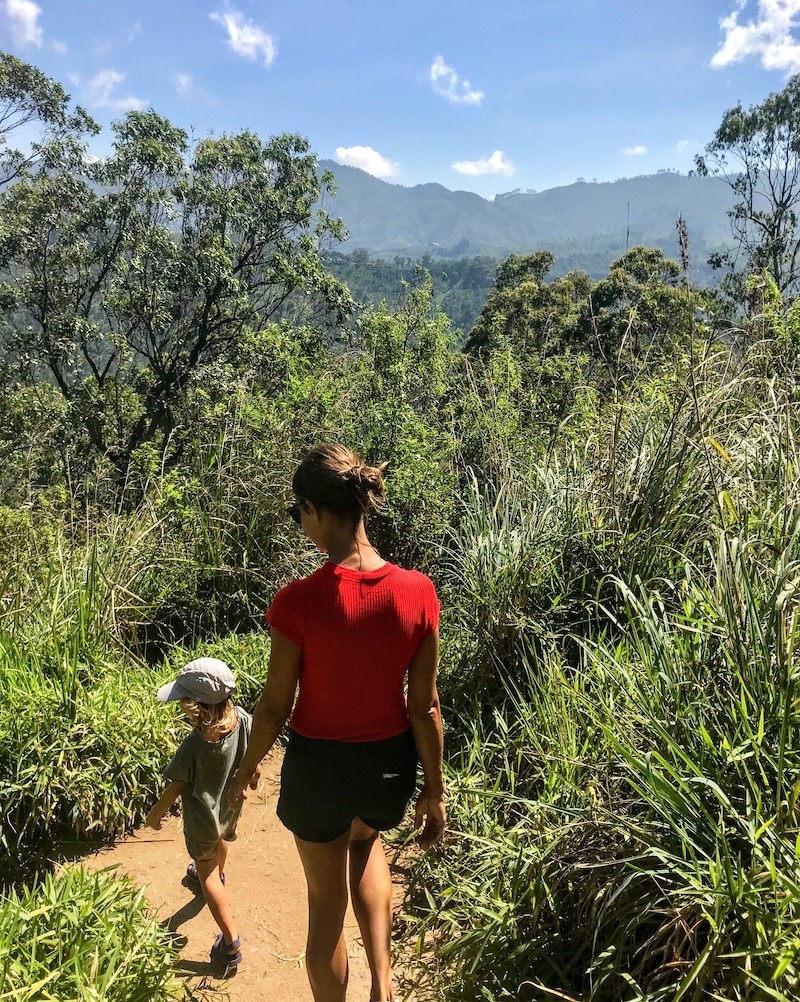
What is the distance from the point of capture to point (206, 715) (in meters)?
2.19

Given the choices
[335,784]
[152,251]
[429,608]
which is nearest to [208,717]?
[335,784]

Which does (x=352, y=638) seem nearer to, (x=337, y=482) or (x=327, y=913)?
(x=337, y=482)

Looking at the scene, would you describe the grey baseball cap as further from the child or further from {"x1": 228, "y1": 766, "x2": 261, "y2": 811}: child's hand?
{"x1": 228, "y1": 766, "x2": 261, "y2": 811}: child's hand

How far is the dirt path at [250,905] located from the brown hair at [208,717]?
64 centimetres

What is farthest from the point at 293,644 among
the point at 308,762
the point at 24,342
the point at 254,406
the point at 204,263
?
the point at 24,342

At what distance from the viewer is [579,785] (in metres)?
2.14

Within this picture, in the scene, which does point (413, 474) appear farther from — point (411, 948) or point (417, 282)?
point (417, 282)

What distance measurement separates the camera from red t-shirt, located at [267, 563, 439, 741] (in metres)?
1.60

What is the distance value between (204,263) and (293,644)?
36.1ft

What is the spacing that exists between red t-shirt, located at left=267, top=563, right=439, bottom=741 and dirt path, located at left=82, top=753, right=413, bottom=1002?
1.07 meters

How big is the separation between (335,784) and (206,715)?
706 millimetres

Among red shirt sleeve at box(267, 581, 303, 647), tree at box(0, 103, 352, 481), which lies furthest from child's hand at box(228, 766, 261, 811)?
tree at box(0, 103, 352, 481)

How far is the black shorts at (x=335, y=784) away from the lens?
168 centimetres

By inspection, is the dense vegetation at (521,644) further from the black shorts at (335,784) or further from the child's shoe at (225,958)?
the black shorts at (335,784)
